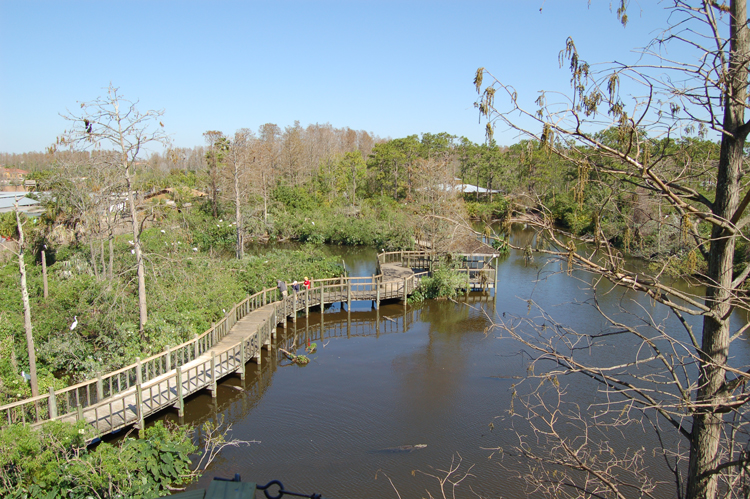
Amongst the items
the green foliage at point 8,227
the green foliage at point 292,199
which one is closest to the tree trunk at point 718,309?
the green foliage at point 8,227

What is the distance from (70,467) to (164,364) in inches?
221

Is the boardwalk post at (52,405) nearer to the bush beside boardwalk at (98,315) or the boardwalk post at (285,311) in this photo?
the bush beside boardwalk at (98,315)

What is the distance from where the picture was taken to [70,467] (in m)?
8.17

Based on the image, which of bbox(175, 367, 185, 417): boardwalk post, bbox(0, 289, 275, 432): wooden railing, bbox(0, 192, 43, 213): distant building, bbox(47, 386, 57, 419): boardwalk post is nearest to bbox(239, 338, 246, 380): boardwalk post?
bbox(0, 289, 275, 432): wooden railing

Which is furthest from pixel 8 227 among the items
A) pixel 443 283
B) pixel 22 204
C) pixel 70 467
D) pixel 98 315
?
pixel 443 283

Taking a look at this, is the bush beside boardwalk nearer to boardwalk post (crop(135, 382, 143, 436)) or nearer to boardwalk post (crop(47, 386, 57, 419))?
boardwalk post (crop(47, 386, 57, 419))

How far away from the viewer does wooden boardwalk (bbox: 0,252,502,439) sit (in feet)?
34.4

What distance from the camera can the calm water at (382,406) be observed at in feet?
34.7

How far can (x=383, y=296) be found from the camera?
74.7 feet

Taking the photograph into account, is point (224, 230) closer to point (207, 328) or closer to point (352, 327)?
point (352, 327)

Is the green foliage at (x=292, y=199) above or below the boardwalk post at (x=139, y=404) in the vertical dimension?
above

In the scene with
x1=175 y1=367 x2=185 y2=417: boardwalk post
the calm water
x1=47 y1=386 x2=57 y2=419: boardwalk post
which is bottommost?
the calm water

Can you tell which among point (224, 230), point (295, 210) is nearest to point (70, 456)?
point (224, 230)

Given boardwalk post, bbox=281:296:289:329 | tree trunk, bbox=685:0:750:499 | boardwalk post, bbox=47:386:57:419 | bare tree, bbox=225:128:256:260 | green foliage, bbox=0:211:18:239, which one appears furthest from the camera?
bare tree, bbox=225:128:256:260
